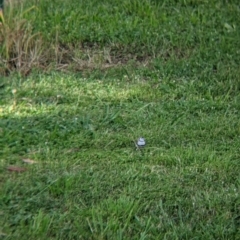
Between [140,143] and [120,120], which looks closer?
[140,143]

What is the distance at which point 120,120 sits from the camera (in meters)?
5.41

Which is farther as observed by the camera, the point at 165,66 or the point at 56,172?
the point at 165,66

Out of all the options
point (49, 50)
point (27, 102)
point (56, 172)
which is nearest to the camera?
point (56, 172)

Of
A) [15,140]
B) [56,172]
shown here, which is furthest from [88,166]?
[15,140]

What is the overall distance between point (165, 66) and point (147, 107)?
80cm

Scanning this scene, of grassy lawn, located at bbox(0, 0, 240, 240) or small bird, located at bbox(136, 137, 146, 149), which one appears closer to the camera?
grassy lawn, located at bbox(0, 0, 240, 240)

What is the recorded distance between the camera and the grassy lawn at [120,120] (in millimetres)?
4289

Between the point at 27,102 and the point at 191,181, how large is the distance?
1641 mm

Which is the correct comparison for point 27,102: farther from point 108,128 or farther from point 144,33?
point 144,33

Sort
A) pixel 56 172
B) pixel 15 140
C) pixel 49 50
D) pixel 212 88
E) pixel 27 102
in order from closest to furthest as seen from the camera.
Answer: pixel 56 172 → pixel 15 140 → pixel 27 102 → pixel 212 88 → pixel 49 50

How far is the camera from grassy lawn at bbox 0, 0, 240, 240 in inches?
169

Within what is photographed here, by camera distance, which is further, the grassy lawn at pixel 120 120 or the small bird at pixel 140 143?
the small bird at pixel 140 143

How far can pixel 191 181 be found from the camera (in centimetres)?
468

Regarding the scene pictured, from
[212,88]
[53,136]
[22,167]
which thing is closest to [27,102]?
[53,136]
